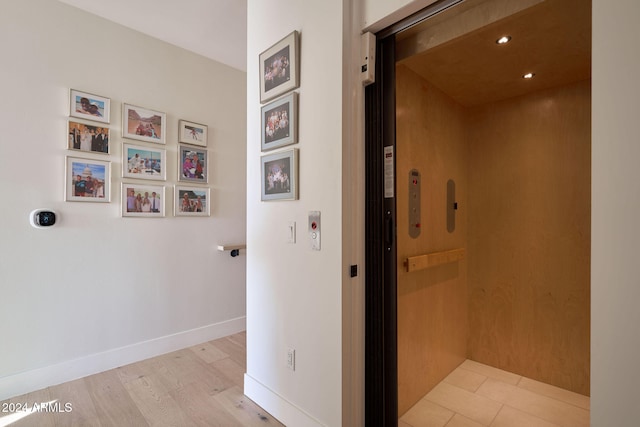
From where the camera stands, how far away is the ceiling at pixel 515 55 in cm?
147

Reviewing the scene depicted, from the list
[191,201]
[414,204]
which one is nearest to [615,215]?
[414,204]

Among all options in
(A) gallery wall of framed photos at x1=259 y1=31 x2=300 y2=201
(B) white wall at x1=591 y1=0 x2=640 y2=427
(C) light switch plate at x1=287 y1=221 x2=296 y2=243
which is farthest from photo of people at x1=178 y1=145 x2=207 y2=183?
(B) white wall at x1=591 y1=0 x2=640 y2=427

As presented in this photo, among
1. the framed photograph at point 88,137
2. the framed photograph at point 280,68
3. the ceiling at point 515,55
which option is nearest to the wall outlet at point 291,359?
the framed photograph at point 280,68

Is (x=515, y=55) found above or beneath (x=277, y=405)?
above

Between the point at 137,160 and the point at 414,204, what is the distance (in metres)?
2.25

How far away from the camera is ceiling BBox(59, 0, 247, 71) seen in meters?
2.26

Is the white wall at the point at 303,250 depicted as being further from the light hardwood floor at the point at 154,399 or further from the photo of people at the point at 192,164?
the photo of people at the point at 192,164

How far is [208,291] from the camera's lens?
302 centimetres

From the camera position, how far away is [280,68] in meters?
1.78

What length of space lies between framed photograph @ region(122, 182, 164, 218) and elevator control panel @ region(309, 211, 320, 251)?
1742mm

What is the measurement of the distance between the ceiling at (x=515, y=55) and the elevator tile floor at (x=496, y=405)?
211 cm

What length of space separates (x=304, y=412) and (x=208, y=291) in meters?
1.74

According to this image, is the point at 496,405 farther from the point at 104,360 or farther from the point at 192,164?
the point at 192,164

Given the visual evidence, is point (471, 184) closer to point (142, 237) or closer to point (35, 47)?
point (142, 237)
